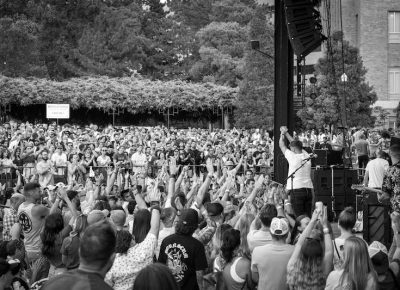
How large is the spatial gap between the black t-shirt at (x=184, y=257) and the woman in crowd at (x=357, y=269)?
1359mm

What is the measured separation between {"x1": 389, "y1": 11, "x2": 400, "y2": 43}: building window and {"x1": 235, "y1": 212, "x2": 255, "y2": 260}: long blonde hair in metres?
46.8

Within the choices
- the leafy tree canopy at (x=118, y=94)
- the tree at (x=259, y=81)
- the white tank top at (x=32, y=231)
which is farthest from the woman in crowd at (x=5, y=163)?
the leafy tree canopy at (x=118, y=94)

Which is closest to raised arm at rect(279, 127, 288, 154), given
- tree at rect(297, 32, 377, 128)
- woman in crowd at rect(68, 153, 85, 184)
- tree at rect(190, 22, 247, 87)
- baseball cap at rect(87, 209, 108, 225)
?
baseball cap at rect(87, 209, 108, 225)

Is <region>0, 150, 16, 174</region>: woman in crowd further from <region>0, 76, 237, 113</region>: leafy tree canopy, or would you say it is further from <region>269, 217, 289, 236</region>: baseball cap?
<region>0, 76, 237, 113</region>: leafy tree canopy

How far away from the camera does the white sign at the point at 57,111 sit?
147ft

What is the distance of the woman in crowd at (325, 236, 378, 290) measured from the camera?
19.5 feet

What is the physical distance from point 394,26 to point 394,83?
11.9ft

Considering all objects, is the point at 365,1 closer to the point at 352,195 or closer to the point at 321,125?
the point at 321,125

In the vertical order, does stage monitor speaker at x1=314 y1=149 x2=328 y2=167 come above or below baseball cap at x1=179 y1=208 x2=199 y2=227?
above

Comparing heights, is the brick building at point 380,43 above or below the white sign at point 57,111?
above

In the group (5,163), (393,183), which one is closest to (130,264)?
(393,183)

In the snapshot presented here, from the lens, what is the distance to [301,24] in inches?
568

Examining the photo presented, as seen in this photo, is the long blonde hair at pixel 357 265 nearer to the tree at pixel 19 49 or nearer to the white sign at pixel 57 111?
the white sign at pixel 57 111

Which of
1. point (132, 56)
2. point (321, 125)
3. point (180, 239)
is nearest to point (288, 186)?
point (180, 239)
